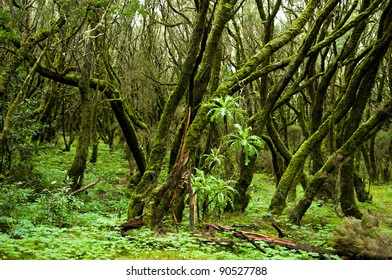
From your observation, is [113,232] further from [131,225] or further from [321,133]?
[321,133]

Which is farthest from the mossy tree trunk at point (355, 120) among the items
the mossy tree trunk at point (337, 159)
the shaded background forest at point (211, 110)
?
the mossy tree trunk at point (337, 159)

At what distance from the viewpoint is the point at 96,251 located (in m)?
4.88

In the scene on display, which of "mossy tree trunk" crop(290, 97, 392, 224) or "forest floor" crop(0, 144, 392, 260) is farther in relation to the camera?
"mossy tree trunk" crop(290, 97, 392, 224)

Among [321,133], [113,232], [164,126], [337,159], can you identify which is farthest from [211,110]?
[321,133]

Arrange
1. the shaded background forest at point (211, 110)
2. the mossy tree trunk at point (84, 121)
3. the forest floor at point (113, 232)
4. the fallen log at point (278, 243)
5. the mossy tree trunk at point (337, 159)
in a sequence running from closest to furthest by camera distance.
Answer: the forest floor at point (113, 232) → the fallen log at point (278, 243) → the shaded background forest at point (211, 110) → the mossy tree trunk at point (337, 159) → the mossy tree trunk at point (84, 121)

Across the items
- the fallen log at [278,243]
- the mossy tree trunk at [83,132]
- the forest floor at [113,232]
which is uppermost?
the mossy tree trunk at [83,132]

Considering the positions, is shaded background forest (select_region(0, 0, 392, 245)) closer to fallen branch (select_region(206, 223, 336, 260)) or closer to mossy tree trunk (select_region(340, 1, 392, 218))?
mossy tree trunk (select_region(340, 1, 392, 218))

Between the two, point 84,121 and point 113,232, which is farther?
point 84,121

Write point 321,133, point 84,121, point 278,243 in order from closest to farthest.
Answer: point 278,243, point 321,133, point 84,121

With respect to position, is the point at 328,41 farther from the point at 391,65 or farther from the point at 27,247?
the point at 391,65

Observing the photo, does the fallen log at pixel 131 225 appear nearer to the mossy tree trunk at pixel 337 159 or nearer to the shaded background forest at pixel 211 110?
the shaded background forest at pixel 211 110

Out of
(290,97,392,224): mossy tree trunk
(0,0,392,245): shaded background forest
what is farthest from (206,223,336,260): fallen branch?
(290,97,392,224): mossy tree trunk
